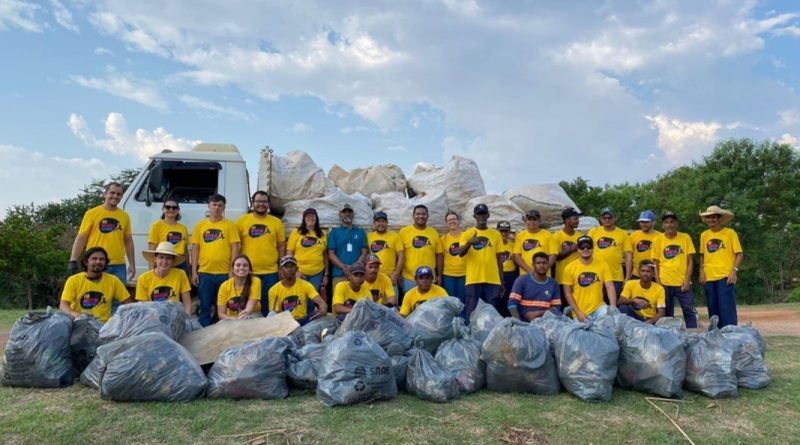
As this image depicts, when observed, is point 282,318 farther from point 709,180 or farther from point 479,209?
point 709,180

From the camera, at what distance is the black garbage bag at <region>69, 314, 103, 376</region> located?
4.12 metres

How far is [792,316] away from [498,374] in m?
10.4

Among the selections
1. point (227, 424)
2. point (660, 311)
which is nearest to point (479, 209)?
point (660, 311)

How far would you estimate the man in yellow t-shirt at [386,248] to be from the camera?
5.96 metres

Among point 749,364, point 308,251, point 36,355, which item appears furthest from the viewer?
point 308,251

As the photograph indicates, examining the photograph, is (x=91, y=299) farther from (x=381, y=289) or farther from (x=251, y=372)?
(x=381, y=289)

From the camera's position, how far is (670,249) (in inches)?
246

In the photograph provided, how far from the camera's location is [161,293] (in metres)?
4.92

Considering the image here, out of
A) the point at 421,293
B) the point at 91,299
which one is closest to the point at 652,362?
the point at 421,293

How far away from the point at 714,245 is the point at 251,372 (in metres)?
5.33

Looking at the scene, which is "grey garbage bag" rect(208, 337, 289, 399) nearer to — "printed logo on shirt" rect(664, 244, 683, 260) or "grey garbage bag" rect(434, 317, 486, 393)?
"grey garbage bag" rect(434, 317, 486, 393)

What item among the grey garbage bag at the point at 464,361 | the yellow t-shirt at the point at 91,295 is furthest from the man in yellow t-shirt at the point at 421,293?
the yellow t-shirt at the point at 91,295

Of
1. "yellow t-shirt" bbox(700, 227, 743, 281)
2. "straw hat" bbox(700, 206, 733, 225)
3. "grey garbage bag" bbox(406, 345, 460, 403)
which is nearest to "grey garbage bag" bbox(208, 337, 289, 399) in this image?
"grey garbage bag" bbox(406, 345, 460, 403)

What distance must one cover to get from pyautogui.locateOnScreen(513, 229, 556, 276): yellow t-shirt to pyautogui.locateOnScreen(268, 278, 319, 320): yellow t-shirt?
7.86 ft
